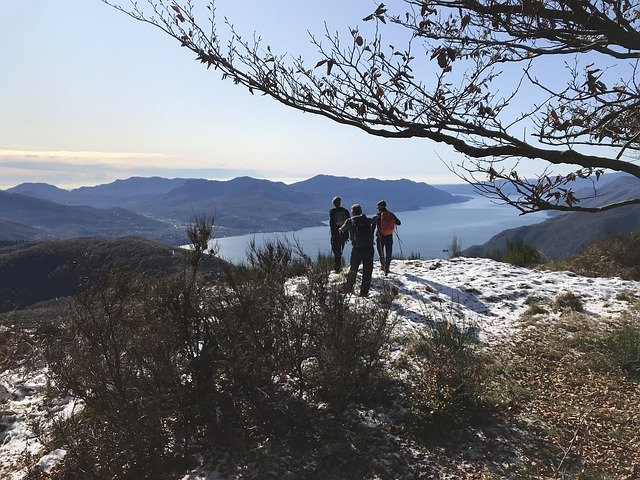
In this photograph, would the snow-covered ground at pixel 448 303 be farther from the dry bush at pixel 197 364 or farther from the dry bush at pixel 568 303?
the dry bush at pixel 197 364

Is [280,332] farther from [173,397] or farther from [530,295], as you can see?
[530,295]

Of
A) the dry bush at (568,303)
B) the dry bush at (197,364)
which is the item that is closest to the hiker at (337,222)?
the dry bush at (568,303)

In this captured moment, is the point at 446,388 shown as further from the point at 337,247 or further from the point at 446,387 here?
the point at 337,247

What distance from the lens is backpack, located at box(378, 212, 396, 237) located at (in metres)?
9.97

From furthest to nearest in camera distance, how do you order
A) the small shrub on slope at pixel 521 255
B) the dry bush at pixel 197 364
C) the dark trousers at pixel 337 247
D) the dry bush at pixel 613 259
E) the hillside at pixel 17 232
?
the hillside at pixel 17 232, the small shrub on slope at pixel 521 255, the dry bush at pixel 613 259, the dark trousers at pixel 337 247, the dry bush at pixel 197 364

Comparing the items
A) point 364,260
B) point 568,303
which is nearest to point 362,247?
point 364,260

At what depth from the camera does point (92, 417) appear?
3.91 meters

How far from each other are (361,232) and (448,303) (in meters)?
2.27

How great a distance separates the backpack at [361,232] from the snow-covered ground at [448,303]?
108cm

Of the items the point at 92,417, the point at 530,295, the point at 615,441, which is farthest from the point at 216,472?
the point at 530,295

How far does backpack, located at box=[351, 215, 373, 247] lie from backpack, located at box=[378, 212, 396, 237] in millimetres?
1556

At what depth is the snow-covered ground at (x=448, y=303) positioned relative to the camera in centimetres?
488

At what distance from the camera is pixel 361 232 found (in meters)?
8.48

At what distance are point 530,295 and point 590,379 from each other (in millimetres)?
3475
